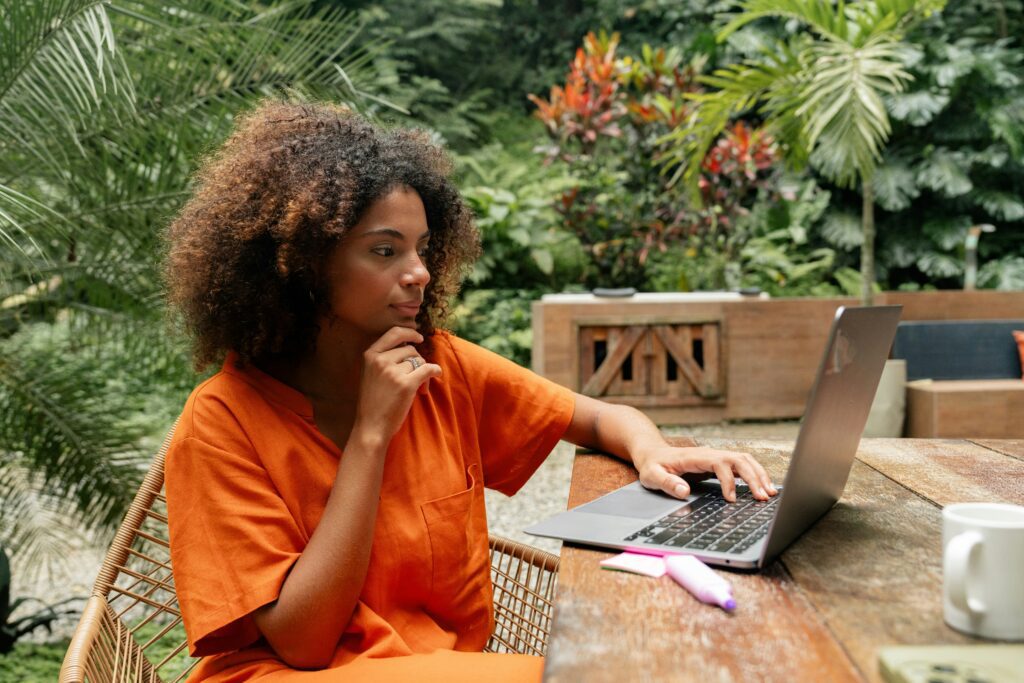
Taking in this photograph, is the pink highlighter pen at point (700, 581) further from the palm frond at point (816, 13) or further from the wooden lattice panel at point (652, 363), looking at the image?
the wooden lattice panel at point (652, 363)

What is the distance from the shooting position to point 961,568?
30.1 inches

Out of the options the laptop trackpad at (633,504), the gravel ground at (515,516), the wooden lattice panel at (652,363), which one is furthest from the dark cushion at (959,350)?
the laptop trackpad at (633,504)

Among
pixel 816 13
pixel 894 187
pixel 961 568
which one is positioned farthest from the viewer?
pixel 894 187

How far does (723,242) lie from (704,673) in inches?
288

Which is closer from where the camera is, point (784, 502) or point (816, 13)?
point (784, 502)

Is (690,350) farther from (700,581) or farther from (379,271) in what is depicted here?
(700,581)

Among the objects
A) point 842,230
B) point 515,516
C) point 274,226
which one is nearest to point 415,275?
point 274,226

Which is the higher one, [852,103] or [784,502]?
[852,103]

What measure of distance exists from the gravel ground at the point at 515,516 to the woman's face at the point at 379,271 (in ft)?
6.69

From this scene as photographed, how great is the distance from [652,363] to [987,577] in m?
5.06

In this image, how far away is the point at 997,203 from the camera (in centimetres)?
870

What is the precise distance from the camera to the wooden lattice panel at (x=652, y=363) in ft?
18.9

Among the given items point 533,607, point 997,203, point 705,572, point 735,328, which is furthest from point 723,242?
point 705,572

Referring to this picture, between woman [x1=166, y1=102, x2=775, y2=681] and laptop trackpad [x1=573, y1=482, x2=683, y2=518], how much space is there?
3cm
